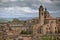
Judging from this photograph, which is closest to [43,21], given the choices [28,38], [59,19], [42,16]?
[42,16]

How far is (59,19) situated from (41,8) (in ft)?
12.1

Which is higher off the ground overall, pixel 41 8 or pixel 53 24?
pixel 41 8

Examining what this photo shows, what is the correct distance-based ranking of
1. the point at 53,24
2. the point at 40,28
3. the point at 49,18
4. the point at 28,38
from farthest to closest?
the point at 49,18 → the point at 53,24 → the point at 40,28 → the point at 28,38

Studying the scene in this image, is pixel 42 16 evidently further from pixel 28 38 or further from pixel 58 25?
pixel 28 38

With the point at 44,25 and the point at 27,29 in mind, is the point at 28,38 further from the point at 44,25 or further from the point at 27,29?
the point at 27,29

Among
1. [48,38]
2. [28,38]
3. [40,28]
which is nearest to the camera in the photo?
[48,38]

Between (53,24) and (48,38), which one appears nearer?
(48,38)

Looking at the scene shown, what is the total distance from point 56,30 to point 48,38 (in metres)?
7.30

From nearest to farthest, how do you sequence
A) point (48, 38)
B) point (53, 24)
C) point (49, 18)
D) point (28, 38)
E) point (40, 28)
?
1. point (48, 38)
2. point (28, 38)
3. point (40, 28)
4. point (53, 24)
5. point (49, 18)

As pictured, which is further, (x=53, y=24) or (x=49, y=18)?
(x=49, y=18)

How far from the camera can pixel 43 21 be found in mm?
25750

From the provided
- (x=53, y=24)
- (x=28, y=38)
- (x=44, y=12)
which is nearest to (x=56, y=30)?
(x=53, y=24)

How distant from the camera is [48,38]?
1789 centimetres

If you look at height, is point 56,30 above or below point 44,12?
below
